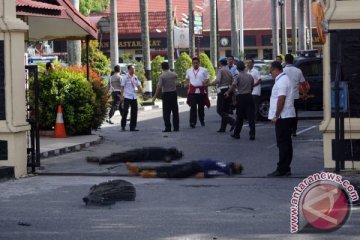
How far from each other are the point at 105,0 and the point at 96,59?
161 feet

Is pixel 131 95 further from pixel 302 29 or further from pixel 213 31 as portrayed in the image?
pixel 302 29

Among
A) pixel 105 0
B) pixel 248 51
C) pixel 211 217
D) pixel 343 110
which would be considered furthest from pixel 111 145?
pixel 105 0

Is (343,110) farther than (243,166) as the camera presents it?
No

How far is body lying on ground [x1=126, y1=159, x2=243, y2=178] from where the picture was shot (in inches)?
542

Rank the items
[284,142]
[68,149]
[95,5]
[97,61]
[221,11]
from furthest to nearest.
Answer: [95,5] → [221,11] → [97,61] → [68,149] → [284,142]

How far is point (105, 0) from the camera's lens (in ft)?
267

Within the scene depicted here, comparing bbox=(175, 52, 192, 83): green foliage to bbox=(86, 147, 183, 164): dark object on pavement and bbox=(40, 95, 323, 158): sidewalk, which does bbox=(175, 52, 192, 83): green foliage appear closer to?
bbox=(40, 95, 323, 158): sidewalk

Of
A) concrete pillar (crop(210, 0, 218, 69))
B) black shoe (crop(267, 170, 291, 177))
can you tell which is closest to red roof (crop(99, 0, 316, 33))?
concrete pillar (crop(210, 0, 218, 69))

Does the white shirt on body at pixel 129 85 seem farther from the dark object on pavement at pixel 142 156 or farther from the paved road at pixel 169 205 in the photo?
the dark object on pavement at pixel 142 156

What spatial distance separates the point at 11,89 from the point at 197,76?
985cm

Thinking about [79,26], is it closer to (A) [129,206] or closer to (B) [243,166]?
(B) [243,166]

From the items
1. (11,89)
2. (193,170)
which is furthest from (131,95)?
(193,170)

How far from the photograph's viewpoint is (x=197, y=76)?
23109mm

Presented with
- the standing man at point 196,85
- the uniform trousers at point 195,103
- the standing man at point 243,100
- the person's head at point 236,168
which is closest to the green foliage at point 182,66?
the uniform trousers at point 195,103
